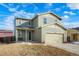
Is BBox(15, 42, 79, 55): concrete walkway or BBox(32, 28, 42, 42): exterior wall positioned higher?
BBox(32, 28, 42, 42): exterior wall

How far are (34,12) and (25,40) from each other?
2.13 ft

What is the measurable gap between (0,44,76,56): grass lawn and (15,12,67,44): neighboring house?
0.16m

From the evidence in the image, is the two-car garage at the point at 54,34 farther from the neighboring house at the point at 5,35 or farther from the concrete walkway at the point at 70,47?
the neighboring house at the point at 5,35

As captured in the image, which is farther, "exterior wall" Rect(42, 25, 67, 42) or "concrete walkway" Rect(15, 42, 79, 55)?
"exterior wall" Rect(42, 25, 67, 42)

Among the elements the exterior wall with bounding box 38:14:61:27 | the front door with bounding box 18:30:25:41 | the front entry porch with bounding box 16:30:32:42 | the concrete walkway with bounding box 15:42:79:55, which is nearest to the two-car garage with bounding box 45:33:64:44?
the concrete walkway with bounding box 15:42:79:55

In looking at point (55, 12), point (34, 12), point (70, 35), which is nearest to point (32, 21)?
point (34, 12)

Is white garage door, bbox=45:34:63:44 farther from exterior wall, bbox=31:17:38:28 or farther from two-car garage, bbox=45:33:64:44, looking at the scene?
exterior wall, bbox=31:17:38:28

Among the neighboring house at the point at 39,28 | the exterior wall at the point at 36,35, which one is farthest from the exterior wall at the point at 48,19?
the exterior wall at the point at 36,35

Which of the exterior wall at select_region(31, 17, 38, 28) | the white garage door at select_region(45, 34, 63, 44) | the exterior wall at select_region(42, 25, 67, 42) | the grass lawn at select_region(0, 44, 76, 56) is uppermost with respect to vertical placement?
the exterior wall at select_region(31, 17, 38, 28)

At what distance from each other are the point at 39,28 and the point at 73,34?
75 centimetres

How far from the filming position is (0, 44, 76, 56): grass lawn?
198 inches

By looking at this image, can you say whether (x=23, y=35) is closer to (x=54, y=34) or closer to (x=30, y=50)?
(x=30, y=50)

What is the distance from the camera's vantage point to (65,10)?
5.02 meters

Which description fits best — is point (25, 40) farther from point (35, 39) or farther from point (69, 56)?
point (69, 56)
